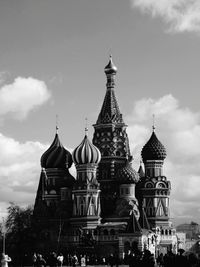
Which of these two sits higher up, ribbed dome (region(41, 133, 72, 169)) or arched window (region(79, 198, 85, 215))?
ribbed dome (region(41, 133, 72, 169))

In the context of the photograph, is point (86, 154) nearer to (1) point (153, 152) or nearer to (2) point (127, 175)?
(2) point (127, 175)

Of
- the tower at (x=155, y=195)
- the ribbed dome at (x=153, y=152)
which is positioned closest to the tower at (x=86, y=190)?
the tower at (x=155, y=195)

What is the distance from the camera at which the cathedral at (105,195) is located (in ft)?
280

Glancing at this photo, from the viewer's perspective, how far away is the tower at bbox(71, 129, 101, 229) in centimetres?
8688

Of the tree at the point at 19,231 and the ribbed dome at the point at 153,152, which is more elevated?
the ribbed dome at the point at 153,152

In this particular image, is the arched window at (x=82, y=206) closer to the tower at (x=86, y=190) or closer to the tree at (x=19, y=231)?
the tower at (x=86, y=190)

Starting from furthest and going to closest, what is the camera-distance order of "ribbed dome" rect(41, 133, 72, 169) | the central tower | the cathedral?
"ribbed dome" rect(41, 133, 72, 169) < the central tower < the cathedral

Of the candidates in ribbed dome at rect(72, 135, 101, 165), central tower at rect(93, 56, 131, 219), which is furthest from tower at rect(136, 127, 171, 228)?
ribbed dome at rect(72, 135, 101, 165)

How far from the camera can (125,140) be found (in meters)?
93.8

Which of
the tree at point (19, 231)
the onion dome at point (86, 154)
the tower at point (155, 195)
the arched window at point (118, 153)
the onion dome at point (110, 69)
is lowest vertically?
the tree at point (19, 231)

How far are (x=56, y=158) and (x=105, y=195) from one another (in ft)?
24.7

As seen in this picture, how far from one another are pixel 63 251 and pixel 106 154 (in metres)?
15.1

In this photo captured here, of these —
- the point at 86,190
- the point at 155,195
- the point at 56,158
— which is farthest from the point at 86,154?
the point at 155,195

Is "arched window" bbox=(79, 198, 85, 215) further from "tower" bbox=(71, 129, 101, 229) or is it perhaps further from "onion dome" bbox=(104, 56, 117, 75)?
"onion dome" bbox=(104, 56, 117, 75)
